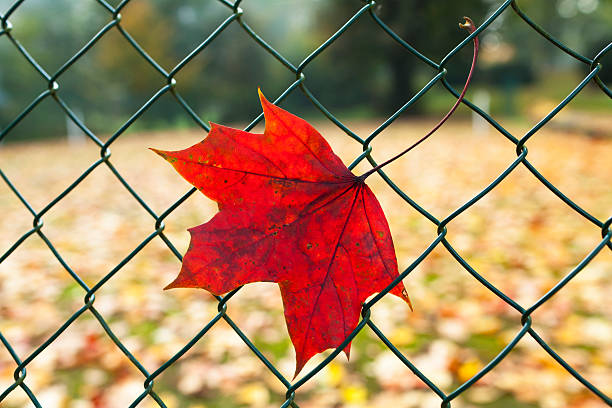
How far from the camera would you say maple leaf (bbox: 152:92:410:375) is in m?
0.61

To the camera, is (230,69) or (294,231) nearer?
(294,231)

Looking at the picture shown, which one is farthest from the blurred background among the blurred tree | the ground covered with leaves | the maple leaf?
the maple leaf

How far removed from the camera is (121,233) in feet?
14.5

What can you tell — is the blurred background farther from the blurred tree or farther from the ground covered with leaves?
the ground covered with leaves

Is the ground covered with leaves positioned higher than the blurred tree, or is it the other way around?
the blurred tree

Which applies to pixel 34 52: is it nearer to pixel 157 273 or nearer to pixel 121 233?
pixel 121 233

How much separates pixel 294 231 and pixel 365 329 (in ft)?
5.91

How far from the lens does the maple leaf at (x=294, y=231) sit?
0.61 metres

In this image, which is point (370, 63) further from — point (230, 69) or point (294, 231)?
point (294, 231)

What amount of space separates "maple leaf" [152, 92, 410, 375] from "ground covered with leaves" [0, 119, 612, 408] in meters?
1.25

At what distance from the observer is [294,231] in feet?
2.11

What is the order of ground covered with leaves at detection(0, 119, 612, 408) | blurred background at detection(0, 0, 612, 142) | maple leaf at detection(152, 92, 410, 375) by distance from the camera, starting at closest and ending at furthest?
maple leaf at detection(152, 92, 410, 375) < ground covered with leaves at detection(0, 119, 612, 408) < blurred background at detection(0, 0, 612, 142)

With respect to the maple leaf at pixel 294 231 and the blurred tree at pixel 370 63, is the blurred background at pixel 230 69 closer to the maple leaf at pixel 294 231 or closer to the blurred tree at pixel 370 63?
the blurred tree at pixel 370 63

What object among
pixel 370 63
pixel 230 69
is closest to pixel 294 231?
pixel 370 63
